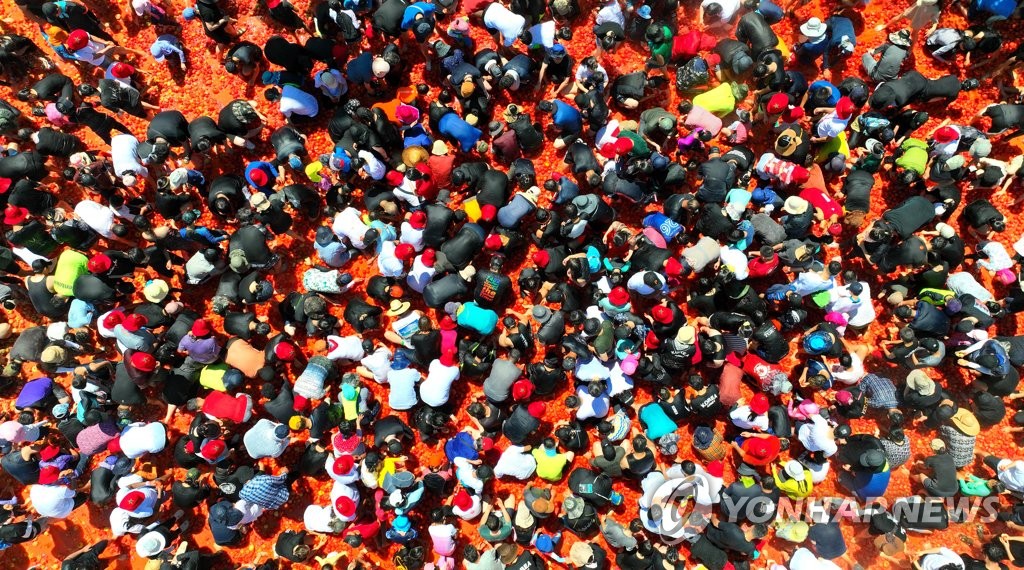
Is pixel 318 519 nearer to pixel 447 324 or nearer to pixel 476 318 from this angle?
pixel 447 324

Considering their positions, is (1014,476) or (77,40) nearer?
(1014,476)

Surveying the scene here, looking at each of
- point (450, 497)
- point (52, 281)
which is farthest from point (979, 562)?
point (52, 281)

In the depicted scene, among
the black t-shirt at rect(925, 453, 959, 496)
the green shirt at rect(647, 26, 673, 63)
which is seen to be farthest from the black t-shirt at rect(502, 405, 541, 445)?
the green shirt at rect(647, 26, 673, 63)

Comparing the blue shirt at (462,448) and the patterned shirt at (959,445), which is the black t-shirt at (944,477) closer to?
the patterned shirt at (959,445)

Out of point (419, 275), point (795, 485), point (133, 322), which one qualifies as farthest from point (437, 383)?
point (795, 485)

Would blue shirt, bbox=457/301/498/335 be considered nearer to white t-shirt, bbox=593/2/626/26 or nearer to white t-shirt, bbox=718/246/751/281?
white t-shirt, bbox=718/246/751/281
